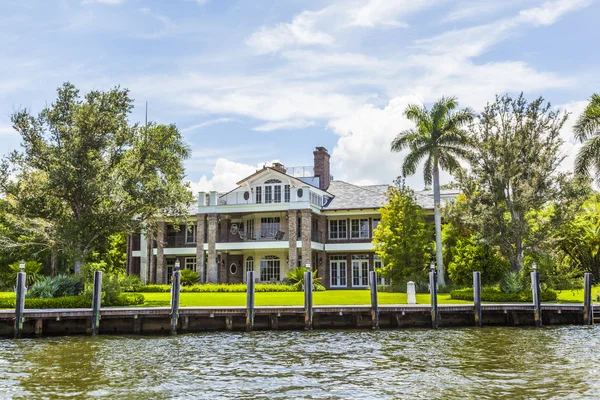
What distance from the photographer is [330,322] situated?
2633cm

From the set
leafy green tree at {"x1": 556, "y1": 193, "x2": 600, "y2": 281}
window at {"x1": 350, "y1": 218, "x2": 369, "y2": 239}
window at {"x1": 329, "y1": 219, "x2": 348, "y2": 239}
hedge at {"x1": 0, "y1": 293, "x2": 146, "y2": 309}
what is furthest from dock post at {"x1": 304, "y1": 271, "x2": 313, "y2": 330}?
window at {"x1": 329, "y1": 219, "x2": 348, "y2": 239}

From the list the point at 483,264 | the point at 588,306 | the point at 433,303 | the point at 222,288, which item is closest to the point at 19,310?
the point at 433,303

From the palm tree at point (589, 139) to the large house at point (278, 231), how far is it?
12.2 meters

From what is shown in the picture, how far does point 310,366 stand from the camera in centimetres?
1719

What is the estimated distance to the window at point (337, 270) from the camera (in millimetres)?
48875

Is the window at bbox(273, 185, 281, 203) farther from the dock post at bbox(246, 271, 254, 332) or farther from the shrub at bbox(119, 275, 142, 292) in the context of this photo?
the dock post at bbox(246, 271, 254, 332)

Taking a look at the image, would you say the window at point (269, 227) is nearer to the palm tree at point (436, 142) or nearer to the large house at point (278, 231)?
the large house at point (278, 231)

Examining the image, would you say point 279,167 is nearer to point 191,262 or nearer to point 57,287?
point 191,262

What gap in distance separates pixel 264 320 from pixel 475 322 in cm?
878

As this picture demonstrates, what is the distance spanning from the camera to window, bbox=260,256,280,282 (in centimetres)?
4906

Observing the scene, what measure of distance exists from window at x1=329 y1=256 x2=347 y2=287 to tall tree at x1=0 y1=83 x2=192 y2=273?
20.3 metres

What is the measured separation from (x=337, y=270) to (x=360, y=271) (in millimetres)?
1894

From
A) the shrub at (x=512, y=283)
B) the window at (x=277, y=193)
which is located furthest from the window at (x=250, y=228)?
the shrub at (x=512, y=283)

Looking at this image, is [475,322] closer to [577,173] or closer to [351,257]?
[577,173]
